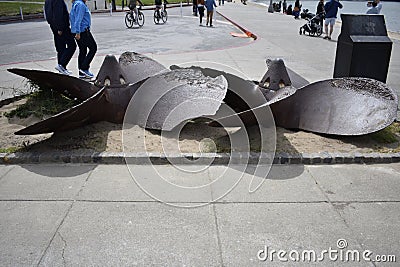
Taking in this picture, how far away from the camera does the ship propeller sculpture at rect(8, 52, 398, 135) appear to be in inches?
187

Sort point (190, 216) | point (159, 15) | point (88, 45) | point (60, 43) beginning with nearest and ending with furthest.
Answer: point (190, 216) < point (88, 45) < point (60, 43) < point (159, 15)

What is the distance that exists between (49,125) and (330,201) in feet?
10.3

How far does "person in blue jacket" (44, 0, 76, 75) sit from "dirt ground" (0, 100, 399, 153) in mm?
2852

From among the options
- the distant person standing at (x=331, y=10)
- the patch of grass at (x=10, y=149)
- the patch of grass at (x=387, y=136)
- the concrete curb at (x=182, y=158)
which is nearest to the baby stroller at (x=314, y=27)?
the distant person standing at (x=331, y=10)

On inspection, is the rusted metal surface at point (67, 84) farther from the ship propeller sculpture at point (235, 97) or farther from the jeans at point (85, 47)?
the jeans at point (85, 47)

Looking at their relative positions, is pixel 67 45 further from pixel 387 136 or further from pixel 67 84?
pixel 387 136

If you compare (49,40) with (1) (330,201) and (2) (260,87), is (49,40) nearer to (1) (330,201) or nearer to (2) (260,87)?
(2) (260,87)

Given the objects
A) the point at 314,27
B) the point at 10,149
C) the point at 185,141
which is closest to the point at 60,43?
the point at 10,149

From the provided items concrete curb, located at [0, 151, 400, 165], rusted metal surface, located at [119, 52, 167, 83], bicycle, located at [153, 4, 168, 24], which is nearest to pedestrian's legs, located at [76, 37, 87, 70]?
rusted metal surface, located at [119, 52, 167, 83]

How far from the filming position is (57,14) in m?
7.29

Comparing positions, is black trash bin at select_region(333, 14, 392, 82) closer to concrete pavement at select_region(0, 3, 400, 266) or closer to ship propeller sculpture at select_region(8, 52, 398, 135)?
ship propeller sculpture at select_region(8, 52, 398, 135)

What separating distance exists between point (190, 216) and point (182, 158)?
1.11m

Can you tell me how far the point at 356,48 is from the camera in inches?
247

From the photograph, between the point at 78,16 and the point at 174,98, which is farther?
the point at 78,16
